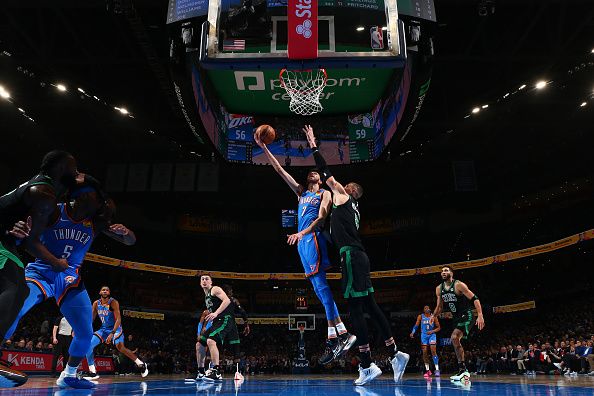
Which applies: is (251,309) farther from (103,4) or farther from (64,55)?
(103,4)

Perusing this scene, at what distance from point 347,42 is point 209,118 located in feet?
17.8

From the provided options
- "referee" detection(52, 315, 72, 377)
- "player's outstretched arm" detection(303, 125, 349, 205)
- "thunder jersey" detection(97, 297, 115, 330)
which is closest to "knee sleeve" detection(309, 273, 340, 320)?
"player's outstretched arm" detection(303, 125, 349, 205)

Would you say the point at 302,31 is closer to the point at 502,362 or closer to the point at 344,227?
the point at 344,227

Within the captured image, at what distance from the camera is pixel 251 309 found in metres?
33.7

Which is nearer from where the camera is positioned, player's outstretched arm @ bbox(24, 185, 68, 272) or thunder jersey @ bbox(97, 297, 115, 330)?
player's outstretched arm @ bbox(24, 185, 68, 272)

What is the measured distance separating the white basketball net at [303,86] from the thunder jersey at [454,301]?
182 inches

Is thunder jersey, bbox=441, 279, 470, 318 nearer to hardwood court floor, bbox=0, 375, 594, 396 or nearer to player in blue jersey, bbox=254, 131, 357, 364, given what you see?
hardwood court floor, bbox=0, 375, 594, 396

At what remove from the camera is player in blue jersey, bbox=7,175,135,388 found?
516 centimetres

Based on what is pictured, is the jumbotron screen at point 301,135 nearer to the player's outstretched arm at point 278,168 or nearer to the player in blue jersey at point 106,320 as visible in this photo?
the player in blue jersey at point 106,320

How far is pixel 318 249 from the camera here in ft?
22.1

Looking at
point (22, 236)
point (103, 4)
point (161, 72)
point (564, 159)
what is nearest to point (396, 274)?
point (564, 159)

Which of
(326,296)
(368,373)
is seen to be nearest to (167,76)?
(326,296)

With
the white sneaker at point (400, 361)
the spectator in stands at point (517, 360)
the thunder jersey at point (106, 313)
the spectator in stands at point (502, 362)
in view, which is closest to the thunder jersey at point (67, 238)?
the white sneaker at point (400, 361)

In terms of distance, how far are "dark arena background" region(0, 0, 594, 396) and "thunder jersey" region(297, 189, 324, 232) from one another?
1.4 inches
